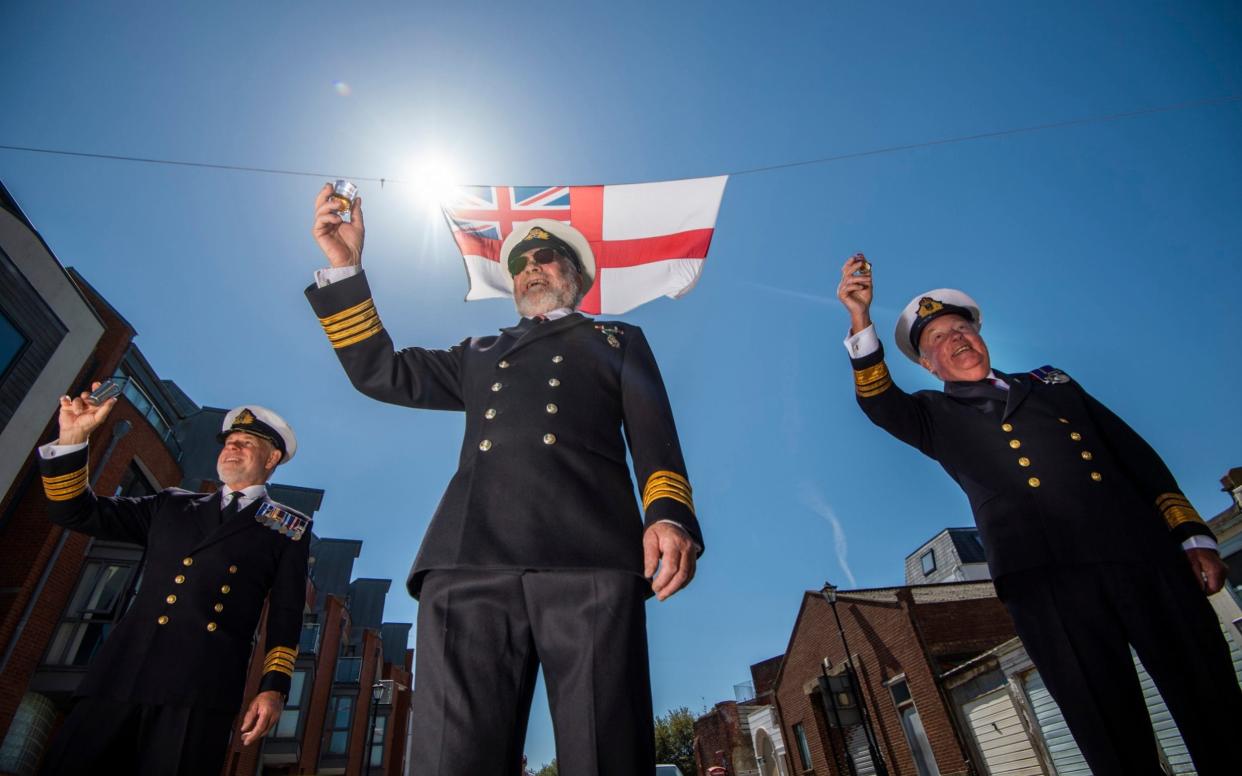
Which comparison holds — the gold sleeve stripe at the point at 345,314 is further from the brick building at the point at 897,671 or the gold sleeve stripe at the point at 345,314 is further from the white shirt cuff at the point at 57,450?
the brick building at the point at 897,671

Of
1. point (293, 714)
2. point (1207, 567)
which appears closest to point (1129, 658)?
point (1207, 567)

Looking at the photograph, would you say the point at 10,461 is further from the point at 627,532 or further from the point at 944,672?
the point at 944,672

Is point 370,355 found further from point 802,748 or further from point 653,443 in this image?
point 802,748

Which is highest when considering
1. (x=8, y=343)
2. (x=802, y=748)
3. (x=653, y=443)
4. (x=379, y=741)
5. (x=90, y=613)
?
(x=8, y=343)

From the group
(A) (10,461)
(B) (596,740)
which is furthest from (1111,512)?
(A) (10,461)

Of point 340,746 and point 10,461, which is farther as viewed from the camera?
point 340,746

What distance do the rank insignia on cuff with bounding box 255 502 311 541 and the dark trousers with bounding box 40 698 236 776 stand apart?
3.30ft

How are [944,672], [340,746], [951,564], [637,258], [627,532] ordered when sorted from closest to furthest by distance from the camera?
[627,532] → [637,258] → [944,672] → [340,746] → [951,564]

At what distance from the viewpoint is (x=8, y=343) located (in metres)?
9.64

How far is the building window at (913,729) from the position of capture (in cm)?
1742

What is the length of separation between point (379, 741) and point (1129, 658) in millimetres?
37510

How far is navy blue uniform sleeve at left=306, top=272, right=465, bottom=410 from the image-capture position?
2547mm

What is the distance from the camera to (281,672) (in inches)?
134

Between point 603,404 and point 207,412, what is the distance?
2844 cm
